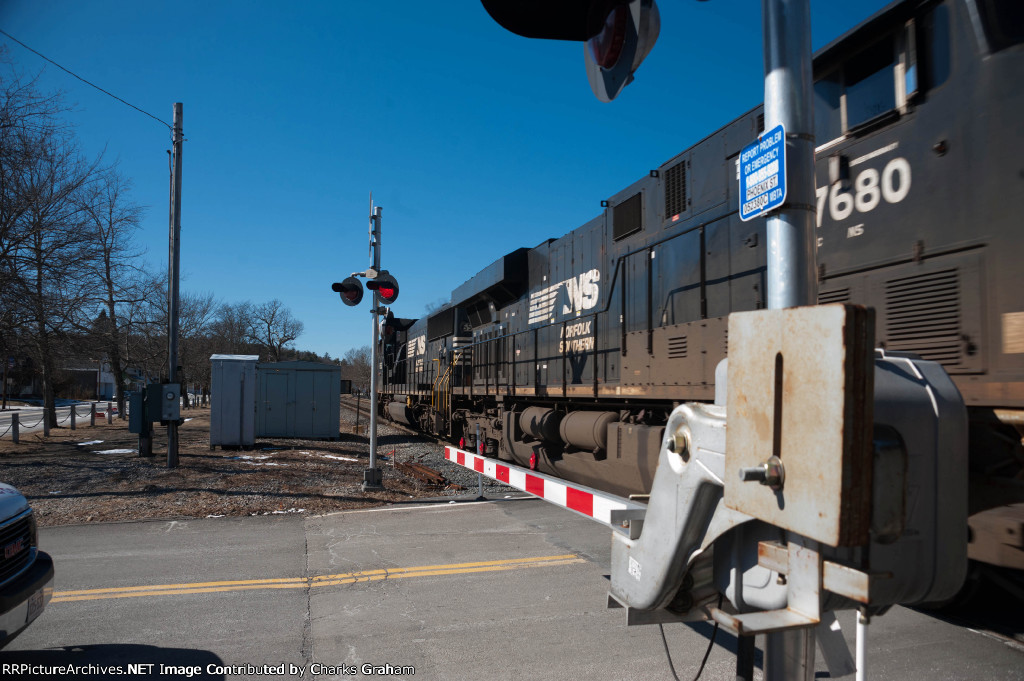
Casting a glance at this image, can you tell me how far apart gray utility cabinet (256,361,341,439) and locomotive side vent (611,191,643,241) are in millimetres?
13523

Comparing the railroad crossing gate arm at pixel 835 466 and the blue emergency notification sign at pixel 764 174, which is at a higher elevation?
the blue emergency notification sign at pixel 764 174

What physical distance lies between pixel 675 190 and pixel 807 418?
6.34m

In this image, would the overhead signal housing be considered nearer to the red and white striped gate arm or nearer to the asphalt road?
the asphalt road

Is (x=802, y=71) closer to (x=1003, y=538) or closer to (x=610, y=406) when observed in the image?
(x=1003, y=538)

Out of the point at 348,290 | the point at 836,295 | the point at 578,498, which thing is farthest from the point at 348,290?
the point at 836,295

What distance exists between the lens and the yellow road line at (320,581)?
206 inches

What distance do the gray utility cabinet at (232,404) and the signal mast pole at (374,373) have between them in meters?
7.18

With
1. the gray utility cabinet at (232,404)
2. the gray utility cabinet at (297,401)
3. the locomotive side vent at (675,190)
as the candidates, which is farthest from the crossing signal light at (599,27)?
the gray utility cabinet at (297,401)

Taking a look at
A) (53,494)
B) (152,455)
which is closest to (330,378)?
(152,455)

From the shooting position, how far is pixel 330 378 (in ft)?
67.3

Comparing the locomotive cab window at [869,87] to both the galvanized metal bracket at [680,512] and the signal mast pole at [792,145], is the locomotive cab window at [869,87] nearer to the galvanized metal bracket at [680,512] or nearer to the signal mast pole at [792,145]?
the signal mast pole at [792,145]

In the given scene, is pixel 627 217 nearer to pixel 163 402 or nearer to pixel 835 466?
pixel 835 466

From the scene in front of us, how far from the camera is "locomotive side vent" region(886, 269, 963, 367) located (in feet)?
12.5

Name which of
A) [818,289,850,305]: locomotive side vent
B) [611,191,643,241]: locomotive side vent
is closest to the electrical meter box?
[611,191,643,241]: locomotive side vent
